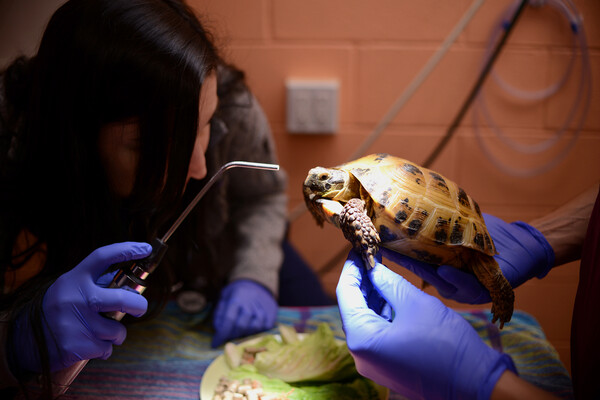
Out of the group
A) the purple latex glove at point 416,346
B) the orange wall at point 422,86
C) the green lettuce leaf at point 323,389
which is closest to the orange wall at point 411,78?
the orange wall at point 422,86

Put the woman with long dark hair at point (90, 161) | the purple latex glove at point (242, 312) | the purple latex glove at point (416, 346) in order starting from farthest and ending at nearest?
the purple latex glove at point (242, 312) < the woman with long dark hair at point (90, 161) < the purple latex glove at point (416, 346)

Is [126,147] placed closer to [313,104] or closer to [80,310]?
[80,310]

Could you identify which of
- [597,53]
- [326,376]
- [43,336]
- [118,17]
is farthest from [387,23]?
[43,336]

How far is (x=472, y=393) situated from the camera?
528 mm

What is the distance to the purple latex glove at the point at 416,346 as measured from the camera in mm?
540

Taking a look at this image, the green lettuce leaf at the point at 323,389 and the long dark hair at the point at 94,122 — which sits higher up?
the long dark hair at the point at 94,122

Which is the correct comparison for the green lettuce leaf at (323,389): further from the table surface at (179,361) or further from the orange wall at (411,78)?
the orange wall at (411,78)

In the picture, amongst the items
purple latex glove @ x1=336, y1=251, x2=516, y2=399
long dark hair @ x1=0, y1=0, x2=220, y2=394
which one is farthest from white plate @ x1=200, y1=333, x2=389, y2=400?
long dark hair @ x1=0, y1=0, x2=220, y2=394

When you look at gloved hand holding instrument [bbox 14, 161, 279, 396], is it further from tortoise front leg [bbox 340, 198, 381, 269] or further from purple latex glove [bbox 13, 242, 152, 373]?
tortoise front leg [bbox 340, 198, 381, 269]

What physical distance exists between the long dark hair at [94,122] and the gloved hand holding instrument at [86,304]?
2.3 inches

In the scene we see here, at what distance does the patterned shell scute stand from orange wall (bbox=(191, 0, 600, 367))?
16 centimetres

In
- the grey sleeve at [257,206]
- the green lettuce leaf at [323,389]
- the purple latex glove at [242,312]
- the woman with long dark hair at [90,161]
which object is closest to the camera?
the woman with long dark hair at [90,161]

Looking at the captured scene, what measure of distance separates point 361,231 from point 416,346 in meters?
0.16

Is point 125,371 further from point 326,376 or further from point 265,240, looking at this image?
point 265,240
